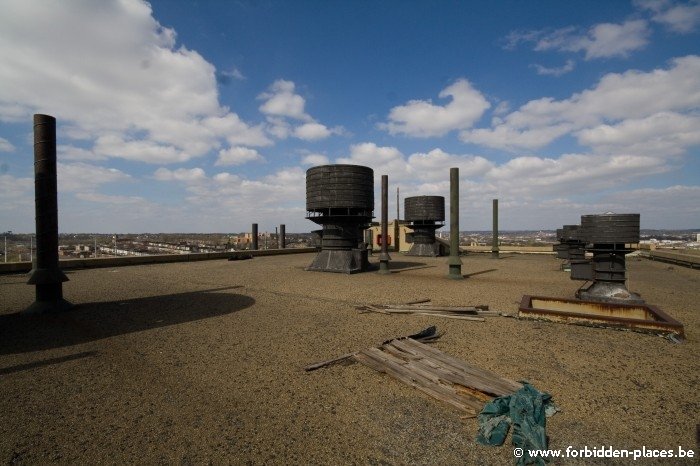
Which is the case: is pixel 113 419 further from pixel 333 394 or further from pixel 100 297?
pixel 100 297

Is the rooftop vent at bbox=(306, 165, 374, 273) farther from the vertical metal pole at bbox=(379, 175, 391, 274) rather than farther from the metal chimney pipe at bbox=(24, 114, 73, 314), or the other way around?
the metal chimney pipe at bbox=(24, 114, 73, 314)

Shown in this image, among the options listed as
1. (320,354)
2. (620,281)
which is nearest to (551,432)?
(320,354)

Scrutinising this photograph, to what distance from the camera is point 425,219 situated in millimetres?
25094

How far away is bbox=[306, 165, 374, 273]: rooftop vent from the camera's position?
1547cm

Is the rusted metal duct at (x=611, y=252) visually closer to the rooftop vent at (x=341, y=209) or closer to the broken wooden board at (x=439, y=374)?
the broken wooden board at (x=439, y=374)

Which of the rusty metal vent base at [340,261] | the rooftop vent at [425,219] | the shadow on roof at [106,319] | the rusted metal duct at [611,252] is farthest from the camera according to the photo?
the rooftop vent at [425,219]

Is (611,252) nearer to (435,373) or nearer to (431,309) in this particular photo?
(431,309)

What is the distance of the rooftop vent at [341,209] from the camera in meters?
15.5

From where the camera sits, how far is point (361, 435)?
3.18 meters

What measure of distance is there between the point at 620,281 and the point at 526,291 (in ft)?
8.21

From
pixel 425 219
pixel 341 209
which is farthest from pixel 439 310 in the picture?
pixel 425 219

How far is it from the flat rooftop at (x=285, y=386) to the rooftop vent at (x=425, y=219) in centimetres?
1714

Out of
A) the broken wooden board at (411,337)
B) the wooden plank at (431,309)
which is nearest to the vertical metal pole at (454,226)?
the wooden plank at (431,309)

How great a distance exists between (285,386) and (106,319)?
541 cm
